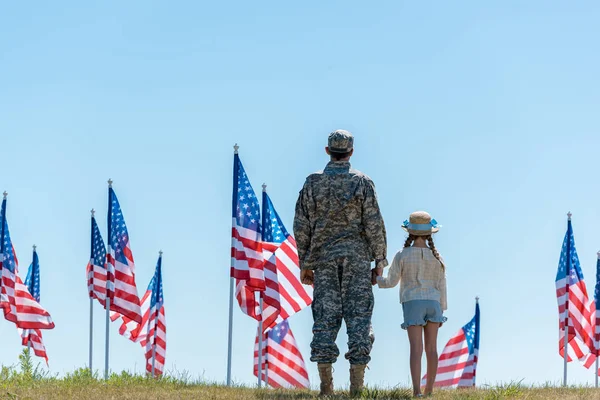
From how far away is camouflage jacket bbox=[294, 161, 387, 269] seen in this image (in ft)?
44.2

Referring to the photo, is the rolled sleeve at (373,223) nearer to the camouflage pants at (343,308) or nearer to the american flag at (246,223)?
the camouflage pants at (343,308)

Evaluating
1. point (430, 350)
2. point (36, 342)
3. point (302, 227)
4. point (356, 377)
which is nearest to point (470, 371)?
point (36, 342)

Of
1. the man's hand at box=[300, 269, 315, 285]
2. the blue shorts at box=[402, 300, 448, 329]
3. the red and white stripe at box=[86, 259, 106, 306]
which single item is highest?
the red and white stripe at box=[86, 259, 106, 306]

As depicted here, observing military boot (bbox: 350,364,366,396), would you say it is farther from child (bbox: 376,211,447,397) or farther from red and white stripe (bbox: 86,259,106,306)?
red and white stripe (bbox: 86,259,106,306)

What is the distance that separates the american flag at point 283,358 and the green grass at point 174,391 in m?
13.3

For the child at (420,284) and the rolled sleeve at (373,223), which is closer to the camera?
the rolled sleeve at (373,223)

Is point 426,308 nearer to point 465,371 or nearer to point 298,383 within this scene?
point 298,383

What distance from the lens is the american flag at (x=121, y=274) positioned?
84.5ft

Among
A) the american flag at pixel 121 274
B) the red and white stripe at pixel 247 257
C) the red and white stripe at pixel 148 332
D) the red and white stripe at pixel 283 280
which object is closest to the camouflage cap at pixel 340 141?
the red and white stripe at pixel 247 257

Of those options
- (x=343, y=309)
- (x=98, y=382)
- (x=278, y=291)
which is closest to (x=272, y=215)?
(x=278, y=291)

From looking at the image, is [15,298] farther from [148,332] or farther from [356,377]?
[356,377]

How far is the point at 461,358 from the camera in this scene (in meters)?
36.3

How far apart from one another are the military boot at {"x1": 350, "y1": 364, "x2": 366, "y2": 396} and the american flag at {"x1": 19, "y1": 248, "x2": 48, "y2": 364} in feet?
78.7

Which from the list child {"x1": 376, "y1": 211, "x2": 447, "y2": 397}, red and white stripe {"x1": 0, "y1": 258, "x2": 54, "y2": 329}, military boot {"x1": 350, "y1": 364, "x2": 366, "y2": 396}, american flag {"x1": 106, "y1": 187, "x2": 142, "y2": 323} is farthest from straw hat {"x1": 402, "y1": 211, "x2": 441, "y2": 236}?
red and white stripe {"x1": 0, "y1": 258, "x2": 54, "y2": 329}
